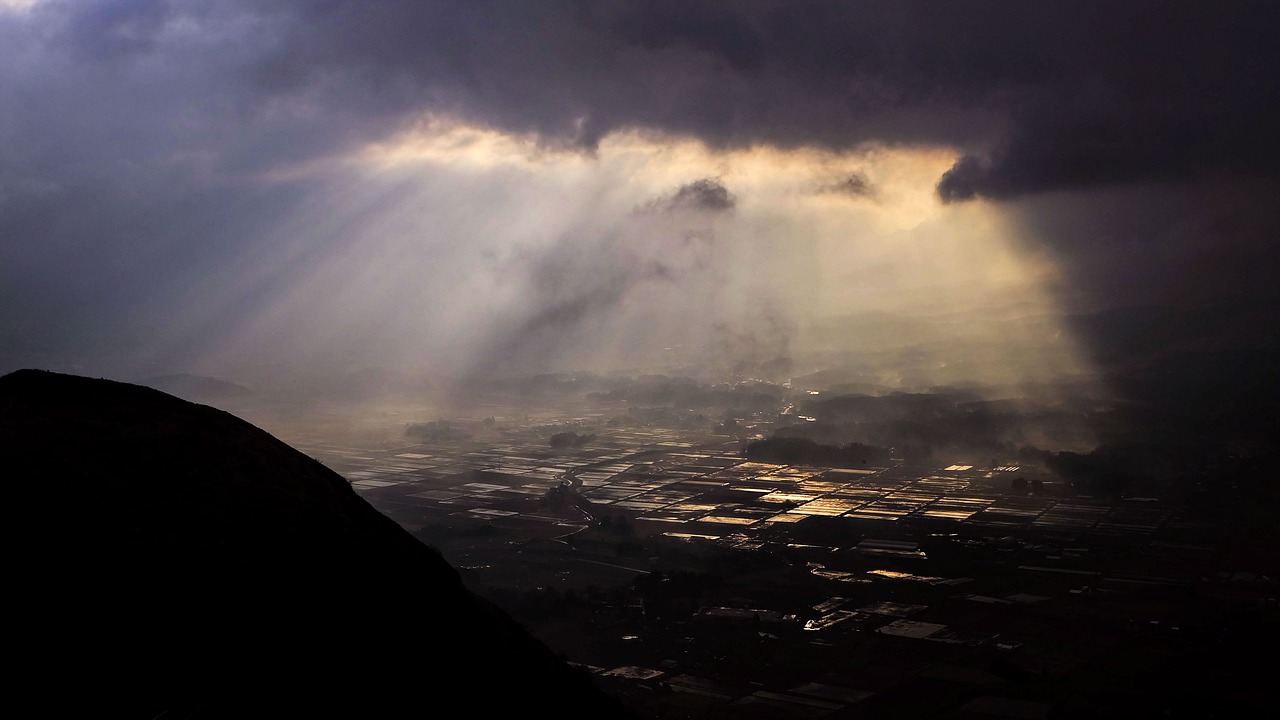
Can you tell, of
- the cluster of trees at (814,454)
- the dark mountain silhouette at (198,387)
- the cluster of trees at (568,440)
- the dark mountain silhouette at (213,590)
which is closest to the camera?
the dark mountain silhouette at (213,590)

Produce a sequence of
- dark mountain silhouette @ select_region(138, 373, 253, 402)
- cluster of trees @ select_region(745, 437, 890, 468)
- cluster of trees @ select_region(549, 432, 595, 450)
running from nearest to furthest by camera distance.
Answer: cluster of trees @ select_region(745, 437, 890, 468), cluster of trees @ select_region(549, 432, 595, 450), dark mountain silhouette @ select_region(138, 373, 253, 402)

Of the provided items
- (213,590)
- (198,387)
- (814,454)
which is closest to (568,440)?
(814,454)

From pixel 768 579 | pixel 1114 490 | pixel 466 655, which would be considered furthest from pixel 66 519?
pixel 1114 490

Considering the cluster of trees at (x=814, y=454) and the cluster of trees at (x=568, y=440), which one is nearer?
the cluster of trees at (x=814, y=454)

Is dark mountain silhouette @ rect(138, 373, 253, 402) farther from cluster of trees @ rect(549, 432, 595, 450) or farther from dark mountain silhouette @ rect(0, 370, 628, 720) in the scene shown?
dark mountain silhouette @ rect(0, 370, 628, 720)

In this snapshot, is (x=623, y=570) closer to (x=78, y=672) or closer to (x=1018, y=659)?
(x=1018, y=659)

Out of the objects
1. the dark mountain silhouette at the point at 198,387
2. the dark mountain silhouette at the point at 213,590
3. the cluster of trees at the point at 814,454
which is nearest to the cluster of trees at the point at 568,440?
the cluster of trees at the point at 814,454

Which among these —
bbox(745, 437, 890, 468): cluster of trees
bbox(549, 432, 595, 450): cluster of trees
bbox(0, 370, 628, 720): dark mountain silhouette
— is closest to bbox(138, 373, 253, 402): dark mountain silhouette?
bbox(549, 432, 595, 450): cluster of trees

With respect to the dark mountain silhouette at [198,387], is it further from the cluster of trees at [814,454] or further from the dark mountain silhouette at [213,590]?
the dark mountain silhouette at [213,590]
